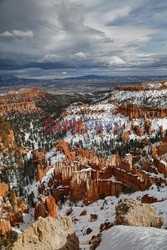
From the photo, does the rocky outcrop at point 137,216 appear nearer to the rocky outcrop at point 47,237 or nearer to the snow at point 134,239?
the snow at point 134,239

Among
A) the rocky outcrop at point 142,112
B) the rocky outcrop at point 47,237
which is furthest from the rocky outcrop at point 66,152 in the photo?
the rocky outcrop at point 47,237

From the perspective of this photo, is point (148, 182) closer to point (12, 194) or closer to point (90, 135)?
point (12, 194)

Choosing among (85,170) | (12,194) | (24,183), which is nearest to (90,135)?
(24,183)

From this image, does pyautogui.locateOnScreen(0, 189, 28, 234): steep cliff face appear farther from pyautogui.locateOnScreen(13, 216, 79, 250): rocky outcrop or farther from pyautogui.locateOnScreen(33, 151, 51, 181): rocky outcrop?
pyautogui.locateOnScreen(13, 216, 79, 250): rocky outcrop

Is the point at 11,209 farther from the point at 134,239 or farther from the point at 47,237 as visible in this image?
the point at 134,239

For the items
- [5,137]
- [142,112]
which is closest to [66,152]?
[5,137]

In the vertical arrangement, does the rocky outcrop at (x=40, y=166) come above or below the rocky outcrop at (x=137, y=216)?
below

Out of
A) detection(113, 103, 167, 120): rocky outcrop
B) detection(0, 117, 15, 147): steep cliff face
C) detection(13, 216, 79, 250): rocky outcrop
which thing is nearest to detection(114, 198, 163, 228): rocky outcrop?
detection(13, 216, 79, 250): rocky outcrop
